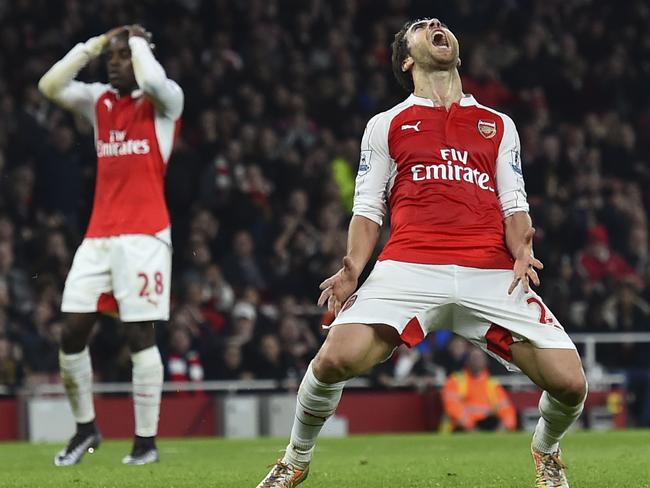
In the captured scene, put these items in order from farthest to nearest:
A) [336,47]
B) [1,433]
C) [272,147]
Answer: [336,47], [272,147], [1,433]

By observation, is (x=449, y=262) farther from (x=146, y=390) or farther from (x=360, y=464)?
(x=146, y=390)

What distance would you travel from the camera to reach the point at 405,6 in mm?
21141

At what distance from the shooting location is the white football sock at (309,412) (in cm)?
603

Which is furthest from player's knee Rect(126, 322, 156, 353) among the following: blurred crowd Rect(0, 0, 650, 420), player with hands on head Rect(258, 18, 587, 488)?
blurred crowd Rect(0, 0, 650, 420)

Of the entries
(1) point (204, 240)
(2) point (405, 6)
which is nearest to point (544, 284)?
(1) point (204, 240)

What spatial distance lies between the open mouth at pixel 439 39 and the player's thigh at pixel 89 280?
10.8ft

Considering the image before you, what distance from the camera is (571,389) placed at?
19.7 ft

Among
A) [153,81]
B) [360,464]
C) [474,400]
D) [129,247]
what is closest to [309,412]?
[360,464]

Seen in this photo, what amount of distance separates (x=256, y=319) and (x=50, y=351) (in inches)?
90.9

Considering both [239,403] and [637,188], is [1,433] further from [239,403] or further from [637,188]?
[637,188]

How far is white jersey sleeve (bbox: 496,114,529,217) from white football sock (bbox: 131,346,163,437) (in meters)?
3.32

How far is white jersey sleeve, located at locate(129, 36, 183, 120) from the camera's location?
29.3 feet

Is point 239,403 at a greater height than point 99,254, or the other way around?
point 99,254

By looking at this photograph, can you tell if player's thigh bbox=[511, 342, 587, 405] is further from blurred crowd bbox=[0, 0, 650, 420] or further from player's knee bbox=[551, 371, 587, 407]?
blurred crowd bbox=[0, 0, 650, 420]
